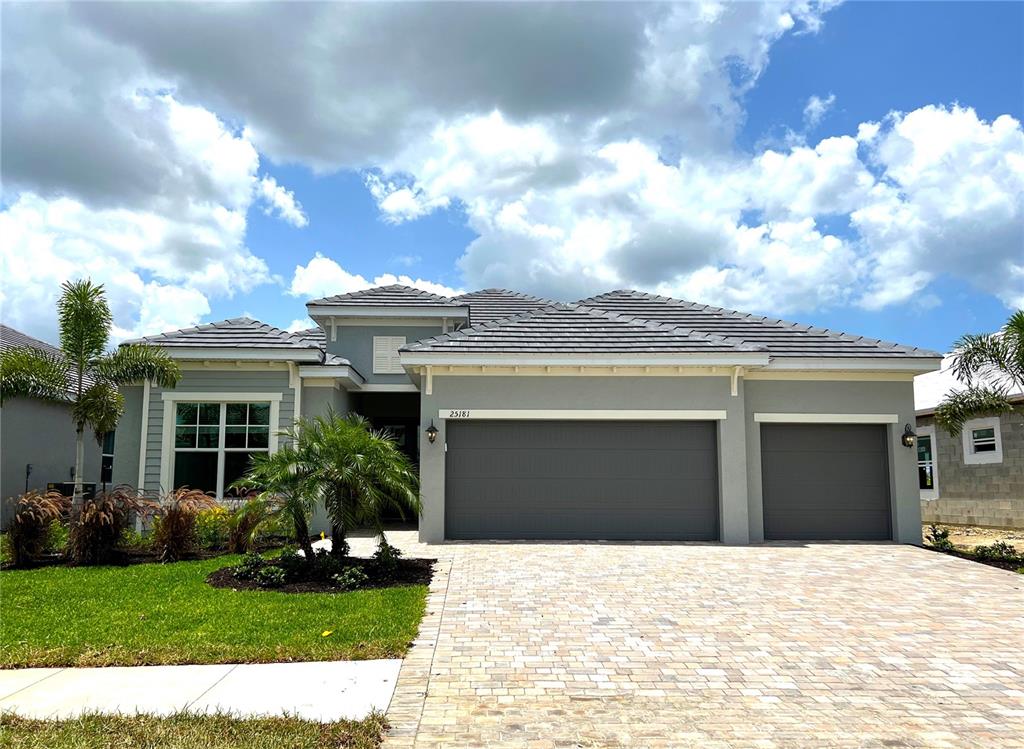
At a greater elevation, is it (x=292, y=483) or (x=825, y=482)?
(x=292, y=483)

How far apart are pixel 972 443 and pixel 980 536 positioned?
8.98ft

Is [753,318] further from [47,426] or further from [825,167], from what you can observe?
[47,426]

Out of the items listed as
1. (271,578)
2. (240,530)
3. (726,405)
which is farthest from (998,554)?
(240,530)

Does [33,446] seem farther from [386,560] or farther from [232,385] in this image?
[386,560]

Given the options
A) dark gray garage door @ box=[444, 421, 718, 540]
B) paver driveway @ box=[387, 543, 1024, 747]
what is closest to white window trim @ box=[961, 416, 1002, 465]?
paver driveway @ box=[387, 543, 1024, 747]

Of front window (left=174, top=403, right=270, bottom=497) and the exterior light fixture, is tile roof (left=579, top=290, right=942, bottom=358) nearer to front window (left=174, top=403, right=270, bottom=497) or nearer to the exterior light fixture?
the exterior light fixture

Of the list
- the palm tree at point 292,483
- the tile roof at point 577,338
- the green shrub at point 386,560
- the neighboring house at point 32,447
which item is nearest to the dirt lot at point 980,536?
the tile roof at point 577,338

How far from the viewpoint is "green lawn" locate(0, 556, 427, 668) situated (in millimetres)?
5719

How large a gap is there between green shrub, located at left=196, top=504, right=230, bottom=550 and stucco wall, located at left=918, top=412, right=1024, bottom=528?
51.4ft

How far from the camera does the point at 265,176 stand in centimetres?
1382

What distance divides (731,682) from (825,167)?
11.8 m

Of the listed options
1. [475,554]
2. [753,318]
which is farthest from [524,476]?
[753,318]

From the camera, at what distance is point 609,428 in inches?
515

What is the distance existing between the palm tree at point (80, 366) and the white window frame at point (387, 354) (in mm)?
6154
